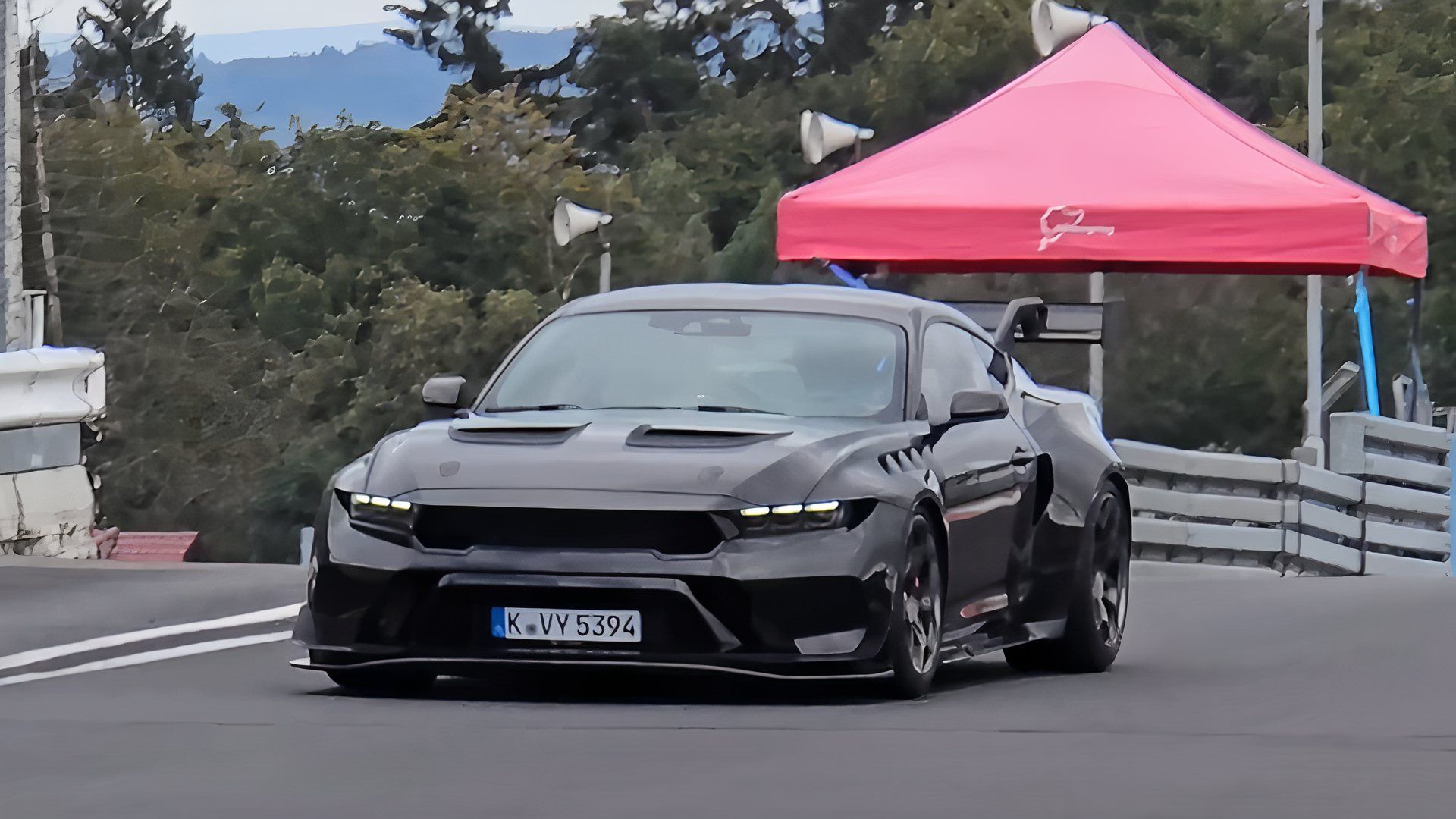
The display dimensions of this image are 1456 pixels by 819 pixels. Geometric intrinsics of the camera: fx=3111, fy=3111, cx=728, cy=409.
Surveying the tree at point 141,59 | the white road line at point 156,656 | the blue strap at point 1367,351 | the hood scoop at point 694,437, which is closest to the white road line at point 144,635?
the white road line at point 156,656

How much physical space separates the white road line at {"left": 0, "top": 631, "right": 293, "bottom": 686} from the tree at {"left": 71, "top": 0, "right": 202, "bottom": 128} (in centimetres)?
14140

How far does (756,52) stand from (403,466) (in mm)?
106173

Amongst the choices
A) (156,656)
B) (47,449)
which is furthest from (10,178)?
(156,656)

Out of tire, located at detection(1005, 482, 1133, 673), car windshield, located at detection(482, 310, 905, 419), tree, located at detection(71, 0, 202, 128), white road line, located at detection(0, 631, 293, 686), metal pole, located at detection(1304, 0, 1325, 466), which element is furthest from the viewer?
tree, located at detection(71, 0, 202, 128)

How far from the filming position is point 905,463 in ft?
31.7

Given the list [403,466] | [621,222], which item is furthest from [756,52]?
[403,466]

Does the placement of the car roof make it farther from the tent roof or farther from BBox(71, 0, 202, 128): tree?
BBox(71, 0, 202, 128): tree

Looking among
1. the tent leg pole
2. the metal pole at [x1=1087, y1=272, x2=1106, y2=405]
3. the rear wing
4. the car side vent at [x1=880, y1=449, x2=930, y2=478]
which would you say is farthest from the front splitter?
the metal pole at [x1=1087, y1=272, x2=1106, y2=405]

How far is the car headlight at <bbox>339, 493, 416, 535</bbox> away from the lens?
30.6 feet

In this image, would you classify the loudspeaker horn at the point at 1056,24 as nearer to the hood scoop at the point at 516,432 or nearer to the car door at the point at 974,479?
the car door at the point at 974,479

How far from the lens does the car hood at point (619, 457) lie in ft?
30.1

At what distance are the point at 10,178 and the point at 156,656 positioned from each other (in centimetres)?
1795

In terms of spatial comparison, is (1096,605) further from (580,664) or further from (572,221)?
(572,221)

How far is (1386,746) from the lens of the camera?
27.6 ft
